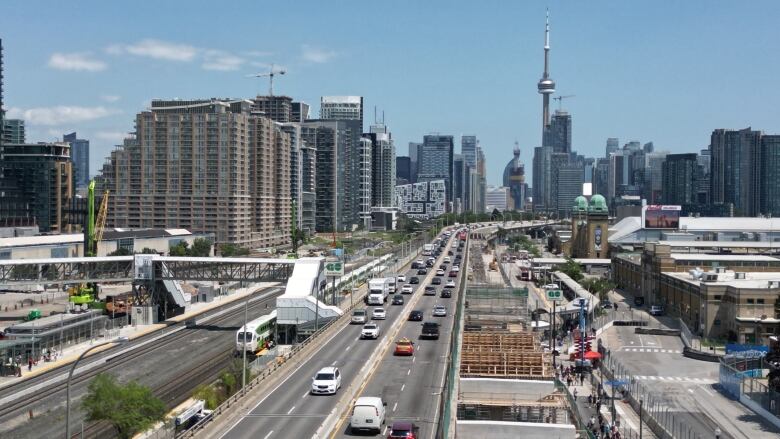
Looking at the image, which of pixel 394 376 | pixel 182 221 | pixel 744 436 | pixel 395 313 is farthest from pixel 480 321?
pixel 182 221

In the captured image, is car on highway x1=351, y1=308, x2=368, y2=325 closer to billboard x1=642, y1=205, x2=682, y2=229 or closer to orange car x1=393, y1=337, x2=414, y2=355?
orange car x1=393, y1=337, x2=414, y2=355

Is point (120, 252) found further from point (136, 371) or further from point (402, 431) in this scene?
point (402, 431)

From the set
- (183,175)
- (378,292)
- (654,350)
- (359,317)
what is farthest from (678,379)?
(183,175)

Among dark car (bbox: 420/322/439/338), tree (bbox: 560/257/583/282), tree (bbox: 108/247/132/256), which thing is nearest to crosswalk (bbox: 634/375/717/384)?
dark car (bbox: 420/322/439/338)

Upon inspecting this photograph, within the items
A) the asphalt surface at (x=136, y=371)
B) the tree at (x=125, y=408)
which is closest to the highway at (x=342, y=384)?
the tree at (x=125, y=408)

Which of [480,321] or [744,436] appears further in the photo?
[480,321]

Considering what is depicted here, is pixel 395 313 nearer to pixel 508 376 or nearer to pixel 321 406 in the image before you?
pixel 508 376
